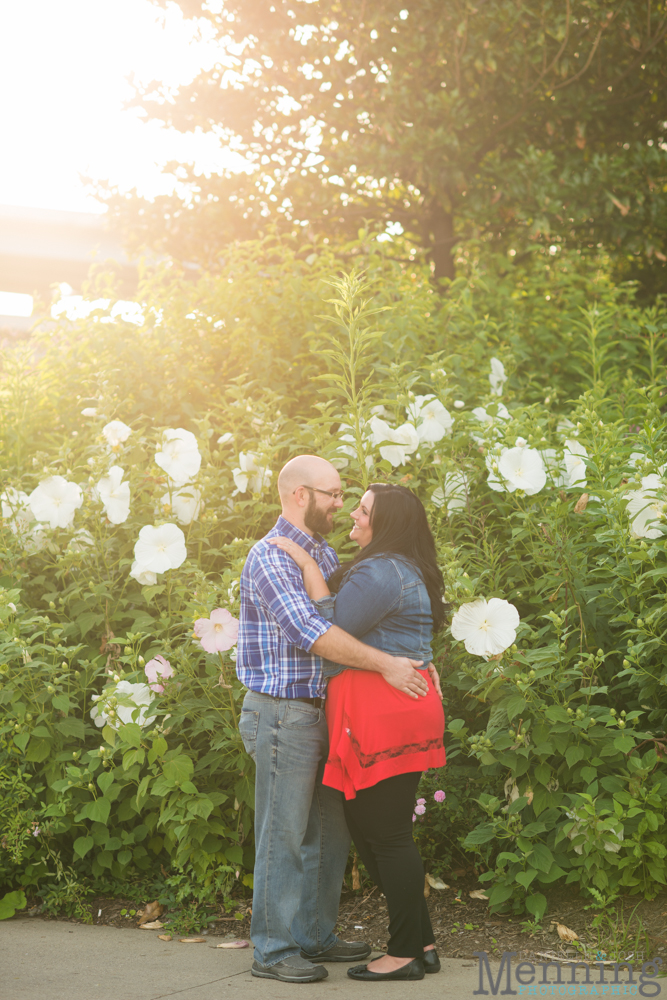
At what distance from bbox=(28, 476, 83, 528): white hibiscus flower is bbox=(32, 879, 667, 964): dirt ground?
67.6 inches

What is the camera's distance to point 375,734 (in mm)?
Result: 2697

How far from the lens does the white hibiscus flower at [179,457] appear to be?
4.01 meters

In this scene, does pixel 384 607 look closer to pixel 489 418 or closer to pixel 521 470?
pixel 521 470

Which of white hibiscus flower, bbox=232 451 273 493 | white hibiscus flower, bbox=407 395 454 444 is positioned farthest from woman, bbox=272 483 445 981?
white hibiscus flower, bbox=232 451 273 493

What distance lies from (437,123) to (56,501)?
496cm

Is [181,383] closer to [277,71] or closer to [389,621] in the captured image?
[389,621]

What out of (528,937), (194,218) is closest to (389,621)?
(528,937)

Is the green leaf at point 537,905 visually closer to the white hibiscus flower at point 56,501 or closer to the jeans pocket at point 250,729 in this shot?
the jeans pocket at point 250,729

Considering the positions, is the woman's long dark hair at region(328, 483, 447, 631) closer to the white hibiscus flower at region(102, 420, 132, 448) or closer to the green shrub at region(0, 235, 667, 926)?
the green shrub at region(0, 235, 667, 926)

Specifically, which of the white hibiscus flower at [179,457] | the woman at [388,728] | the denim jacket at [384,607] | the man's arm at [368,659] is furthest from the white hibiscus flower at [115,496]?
the man's arm at [368,659]

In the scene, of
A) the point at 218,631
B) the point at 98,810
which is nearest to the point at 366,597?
the point at 218,631

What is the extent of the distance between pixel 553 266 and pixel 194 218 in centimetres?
339

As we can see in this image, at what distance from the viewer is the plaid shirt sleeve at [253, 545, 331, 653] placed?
2.73 m

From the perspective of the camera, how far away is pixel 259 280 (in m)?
5.47
